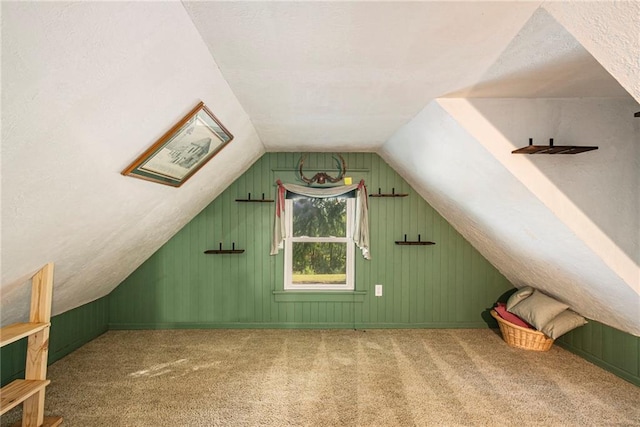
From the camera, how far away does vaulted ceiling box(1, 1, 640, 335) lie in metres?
0.99

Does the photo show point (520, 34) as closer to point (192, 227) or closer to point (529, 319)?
point (529, 319)

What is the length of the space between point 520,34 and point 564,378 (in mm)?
2570

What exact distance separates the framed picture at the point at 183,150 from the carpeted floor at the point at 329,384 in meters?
1.50

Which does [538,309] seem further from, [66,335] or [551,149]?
[66,335]

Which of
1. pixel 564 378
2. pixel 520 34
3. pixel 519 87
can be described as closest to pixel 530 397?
pixel 564 378

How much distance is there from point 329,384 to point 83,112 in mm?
2223

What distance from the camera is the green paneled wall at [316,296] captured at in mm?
3551

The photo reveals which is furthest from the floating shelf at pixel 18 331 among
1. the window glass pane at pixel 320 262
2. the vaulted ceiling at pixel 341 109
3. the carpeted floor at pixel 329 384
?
the window glass pane at pixel 320 262

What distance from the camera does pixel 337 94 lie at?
185 cm

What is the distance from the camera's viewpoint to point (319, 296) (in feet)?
11.7

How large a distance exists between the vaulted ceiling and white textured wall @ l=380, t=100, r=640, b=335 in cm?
1

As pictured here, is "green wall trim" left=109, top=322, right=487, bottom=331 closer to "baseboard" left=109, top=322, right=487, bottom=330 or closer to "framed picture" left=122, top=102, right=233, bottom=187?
"baseboard" left=109, top=322, right=487, bottom=330

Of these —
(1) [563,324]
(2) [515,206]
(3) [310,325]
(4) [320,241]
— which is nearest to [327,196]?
A: (4) [320,241]

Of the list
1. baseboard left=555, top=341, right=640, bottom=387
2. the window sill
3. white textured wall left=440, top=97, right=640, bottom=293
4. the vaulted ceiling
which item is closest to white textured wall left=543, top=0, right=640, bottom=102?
the vaulted ceiling
